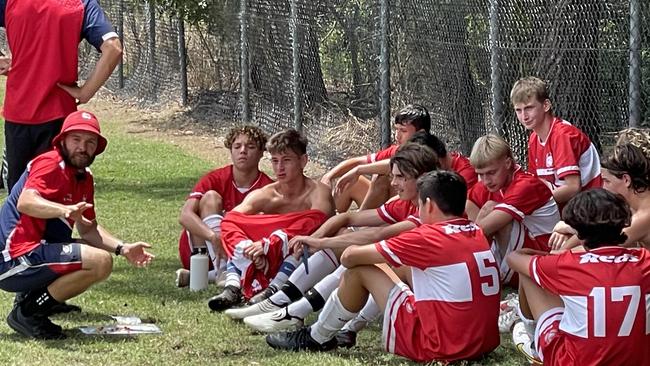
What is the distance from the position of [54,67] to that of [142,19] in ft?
44.6

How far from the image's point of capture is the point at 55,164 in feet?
21.6

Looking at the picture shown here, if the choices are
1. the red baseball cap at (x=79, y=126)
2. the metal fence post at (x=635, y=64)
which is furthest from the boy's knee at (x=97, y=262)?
the metal fence post at (x=635, y=64)

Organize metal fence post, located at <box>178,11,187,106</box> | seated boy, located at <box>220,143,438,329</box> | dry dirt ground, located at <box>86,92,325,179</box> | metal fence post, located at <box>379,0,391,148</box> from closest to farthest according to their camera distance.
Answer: seated boy, located at <box>220,143,438,329</box> < metal fence post, located at <box>379,0,391,148</box> < dry dirt ground, located at <box>86,92,325,179</box> < metal fence post, located at <box>178,11,187,106</box>

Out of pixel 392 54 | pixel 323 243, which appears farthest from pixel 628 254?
pixel 392 54

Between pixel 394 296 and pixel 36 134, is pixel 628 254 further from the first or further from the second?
pixel 36 134

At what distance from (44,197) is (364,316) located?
1828mm

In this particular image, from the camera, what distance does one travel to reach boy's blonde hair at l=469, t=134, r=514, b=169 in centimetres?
709

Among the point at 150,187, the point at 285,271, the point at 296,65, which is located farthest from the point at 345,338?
the point at 296,65

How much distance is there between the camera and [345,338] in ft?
20.8

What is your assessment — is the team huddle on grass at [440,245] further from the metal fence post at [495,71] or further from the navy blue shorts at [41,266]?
the metal fence post at [495,71]

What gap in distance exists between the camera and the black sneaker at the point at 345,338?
6328 mm

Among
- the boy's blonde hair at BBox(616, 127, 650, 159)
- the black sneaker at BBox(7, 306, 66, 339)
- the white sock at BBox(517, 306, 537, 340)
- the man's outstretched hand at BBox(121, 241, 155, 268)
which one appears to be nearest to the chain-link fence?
the boy's blonde hair at BBox(616, 127, 650, 159)

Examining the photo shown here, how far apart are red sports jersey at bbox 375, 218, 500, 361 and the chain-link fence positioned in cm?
275

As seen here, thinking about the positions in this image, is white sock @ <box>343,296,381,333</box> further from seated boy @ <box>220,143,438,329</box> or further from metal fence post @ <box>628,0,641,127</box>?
metal fence post @ <box>628,0,641,127</box>
